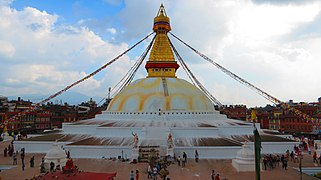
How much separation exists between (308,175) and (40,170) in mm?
11204

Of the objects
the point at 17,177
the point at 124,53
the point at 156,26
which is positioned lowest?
the point at 17,177

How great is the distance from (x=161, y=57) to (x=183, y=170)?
46.0 ft

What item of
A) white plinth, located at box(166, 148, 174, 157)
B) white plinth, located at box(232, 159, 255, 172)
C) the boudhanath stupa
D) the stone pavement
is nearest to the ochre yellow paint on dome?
the boudhanath stupa

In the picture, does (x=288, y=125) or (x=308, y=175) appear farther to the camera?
(x=288, y=125)

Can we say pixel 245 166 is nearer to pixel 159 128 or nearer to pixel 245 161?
pixel 245 161

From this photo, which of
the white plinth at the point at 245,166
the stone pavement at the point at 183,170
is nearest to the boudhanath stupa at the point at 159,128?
the stone pavement at the point at 183,170

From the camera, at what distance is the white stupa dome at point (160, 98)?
20.5 m

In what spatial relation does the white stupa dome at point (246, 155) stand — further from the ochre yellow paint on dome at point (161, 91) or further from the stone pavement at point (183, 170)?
the ochre yellow paint on dome at point (161, 91)

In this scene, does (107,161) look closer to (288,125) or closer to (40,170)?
(40,170)

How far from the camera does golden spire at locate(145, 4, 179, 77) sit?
24.2 metres

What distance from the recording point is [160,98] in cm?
2069

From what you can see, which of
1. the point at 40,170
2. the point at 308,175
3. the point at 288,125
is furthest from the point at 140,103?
the point at 288,125

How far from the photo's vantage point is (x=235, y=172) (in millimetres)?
12039

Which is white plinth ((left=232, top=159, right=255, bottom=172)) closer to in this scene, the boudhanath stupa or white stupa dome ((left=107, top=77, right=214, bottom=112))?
the boudhanath stupa
